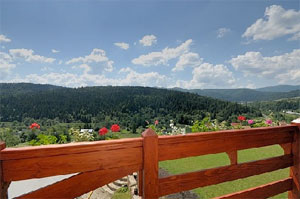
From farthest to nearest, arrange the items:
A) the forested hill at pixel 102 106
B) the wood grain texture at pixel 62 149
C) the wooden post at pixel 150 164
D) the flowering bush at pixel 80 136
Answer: the forested hill at pixel 102 106 < the flowering bush at pixel 80 136 < the wooden post at pixel 150 164 < the wood grain texture at pixel 62 149

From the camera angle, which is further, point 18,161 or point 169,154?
point 169,154

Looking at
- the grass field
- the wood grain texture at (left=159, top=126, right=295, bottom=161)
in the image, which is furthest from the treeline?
the wood grain texture at (left=159, top=126, right=295, bottom=161)

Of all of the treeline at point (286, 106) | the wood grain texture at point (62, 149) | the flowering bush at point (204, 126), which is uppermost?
the wood grain texture at point (62, 149)

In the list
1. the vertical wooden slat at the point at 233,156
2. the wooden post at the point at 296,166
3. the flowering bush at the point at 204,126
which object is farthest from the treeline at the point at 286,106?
the vertical wooden slat at the point at 233,156

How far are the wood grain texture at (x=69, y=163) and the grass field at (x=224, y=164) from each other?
1.98 m

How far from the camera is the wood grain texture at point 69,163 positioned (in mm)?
832

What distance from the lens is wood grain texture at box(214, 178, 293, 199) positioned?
4.82 feet

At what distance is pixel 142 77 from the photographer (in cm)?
1788

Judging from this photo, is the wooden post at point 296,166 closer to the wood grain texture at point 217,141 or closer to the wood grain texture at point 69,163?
the wood grain texture at point 217,141

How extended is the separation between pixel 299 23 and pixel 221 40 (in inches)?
225

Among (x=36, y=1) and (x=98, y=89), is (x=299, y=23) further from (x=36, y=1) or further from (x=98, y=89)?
(x=98, y=89)

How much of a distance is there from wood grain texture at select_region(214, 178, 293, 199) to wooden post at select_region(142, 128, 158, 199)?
0.70 metres

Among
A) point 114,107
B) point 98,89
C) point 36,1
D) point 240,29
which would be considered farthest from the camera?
point 98,89

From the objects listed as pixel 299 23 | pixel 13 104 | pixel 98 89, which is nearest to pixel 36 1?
pixel 299 23
